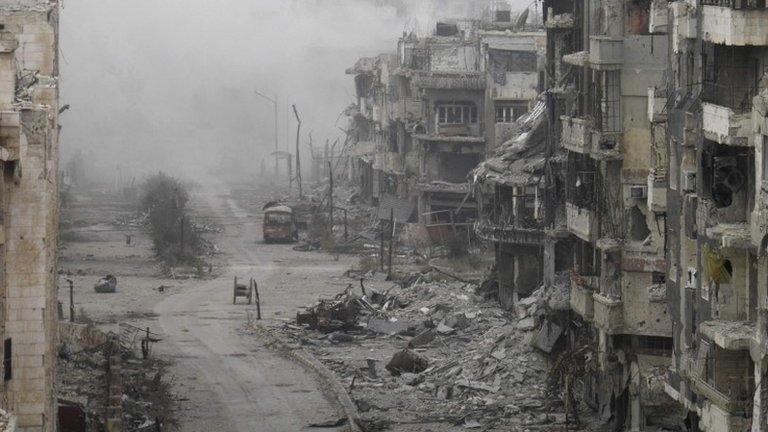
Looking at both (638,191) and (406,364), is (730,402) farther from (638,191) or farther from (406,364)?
(406,364)

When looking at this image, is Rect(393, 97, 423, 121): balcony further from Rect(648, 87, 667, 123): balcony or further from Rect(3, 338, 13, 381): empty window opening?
Rect(3, 338, 13, 381): empty window opening

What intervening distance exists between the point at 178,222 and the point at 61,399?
151 ft

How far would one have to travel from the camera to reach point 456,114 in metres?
81.1

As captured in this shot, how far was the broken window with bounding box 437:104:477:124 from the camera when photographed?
8050 centimetres

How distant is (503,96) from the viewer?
257 ft

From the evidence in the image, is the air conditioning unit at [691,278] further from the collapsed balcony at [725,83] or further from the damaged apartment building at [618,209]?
the damaged apartment building at [618,209]

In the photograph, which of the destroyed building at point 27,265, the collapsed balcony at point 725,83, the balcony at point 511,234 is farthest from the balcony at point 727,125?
the balcony at point 511,234

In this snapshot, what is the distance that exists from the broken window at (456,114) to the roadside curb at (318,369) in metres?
25.8

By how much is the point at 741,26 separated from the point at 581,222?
15524 mm

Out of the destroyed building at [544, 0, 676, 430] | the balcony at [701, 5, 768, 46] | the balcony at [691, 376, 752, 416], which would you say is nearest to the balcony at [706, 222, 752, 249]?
the balcony at [691, 376, 752, 416]

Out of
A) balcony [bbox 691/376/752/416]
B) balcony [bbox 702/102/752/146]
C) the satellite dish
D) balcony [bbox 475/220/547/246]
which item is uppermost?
the satellite dish

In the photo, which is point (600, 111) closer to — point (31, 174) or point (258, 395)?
point (258, 395)

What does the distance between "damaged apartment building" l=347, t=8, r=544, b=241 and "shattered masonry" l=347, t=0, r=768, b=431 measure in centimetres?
1019

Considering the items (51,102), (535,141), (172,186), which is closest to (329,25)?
(172,186)
